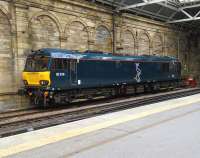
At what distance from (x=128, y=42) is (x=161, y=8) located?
624 cm

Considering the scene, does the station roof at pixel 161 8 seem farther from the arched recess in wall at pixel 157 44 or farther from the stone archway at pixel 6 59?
the stone archway at pixel 6 59

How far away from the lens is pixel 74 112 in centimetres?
1504

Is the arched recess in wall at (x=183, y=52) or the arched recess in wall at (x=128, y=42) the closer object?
the arched recess in wall at (x=128, y=42)

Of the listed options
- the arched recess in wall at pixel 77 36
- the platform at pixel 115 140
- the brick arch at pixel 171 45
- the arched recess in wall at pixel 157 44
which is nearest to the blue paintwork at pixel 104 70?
the arched recess in wall at pixel 77 36

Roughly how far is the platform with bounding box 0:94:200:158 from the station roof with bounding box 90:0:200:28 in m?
17.7

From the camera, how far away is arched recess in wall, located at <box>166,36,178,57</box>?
122 feet

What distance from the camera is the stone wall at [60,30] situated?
19.0 meters

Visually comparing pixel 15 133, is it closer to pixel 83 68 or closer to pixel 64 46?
pixel 83 68

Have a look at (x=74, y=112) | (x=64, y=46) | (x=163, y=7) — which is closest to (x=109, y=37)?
(x=64, y=46)

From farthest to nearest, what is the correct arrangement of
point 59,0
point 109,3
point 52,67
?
1. point 109,3
2. point 59,0
3. point 52,67

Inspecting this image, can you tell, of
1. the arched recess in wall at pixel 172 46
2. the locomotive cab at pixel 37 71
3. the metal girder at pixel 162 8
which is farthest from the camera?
the arched recess in wall at pixel 172 46

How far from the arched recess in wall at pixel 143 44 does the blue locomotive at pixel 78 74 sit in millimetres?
6224

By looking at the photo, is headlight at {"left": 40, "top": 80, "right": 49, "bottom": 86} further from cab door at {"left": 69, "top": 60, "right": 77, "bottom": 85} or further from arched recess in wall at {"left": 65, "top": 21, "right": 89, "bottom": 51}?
arched recess in wall at {"left": 65, "top": 21, "right": 89, "bottom": 51}

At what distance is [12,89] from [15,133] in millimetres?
10091
